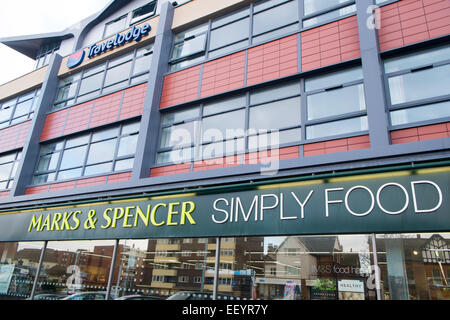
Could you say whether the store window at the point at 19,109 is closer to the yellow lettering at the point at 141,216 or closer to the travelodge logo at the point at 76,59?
the travelodge logo at the point at 76,59

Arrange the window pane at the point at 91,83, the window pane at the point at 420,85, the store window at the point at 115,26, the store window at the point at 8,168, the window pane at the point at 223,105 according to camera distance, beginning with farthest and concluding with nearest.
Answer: the store window at the point at 115,26, the store window at the point at 8,168, the window pane at the point at 91,83, the window pane at the point at 223,105, the window pane at the point at 420,85

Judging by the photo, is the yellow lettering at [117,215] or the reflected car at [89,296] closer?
the reflected car at [89,296]

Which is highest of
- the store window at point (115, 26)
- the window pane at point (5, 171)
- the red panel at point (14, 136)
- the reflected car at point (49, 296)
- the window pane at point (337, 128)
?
the store window at point (115, 26)

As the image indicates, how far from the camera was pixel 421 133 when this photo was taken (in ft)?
22.6

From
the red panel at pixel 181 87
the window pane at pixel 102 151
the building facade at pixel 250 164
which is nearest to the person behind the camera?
the building facade at pixel 250 164

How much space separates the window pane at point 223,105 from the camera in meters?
9.91

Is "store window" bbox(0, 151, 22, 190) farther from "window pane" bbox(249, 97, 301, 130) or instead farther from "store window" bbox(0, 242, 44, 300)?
"window pane" bbox(249, 97, 301, 130)

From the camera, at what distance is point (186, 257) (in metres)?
8.43

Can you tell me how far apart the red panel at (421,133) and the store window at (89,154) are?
25.7 feet

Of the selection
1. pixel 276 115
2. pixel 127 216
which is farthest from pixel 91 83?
pixel 276 115

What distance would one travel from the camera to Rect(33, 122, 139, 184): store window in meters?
11.4

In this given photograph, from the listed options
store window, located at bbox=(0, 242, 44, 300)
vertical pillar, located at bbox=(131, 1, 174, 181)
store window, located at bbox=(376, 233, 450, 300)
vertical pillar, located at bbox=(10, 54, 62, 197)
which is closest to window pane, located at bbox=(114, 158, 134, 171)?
vertical pillar, located at bbox=(131, 1, 174, 181)

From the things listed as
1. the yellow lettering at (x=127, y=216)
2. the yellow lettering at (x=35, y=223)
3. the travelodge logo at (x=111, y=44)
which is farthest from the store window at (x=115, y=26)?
the yellow lettering at (x=127, y=216)
